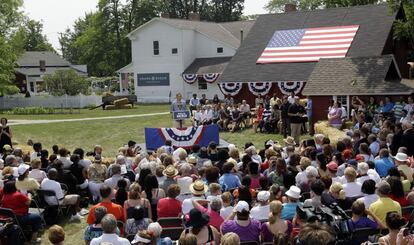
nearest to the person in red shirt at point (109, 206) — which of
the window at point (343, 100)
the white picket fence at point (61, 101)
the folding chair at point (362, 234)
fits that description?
the folding chair at point (362, 234)

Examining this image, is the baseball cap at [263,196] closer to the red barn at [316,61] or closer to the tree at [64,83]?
the red barn at [316,61]

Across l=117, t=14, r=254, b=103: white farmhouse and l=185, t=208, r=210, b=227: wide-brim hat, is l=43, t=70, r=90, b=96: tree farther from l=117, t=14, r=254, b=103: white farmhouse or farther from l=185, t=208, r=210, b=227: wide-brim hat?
l=185, t=208, r=210, b=227: wide-brim hat

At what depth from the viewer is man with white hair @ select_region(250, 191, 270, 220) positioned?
798 cm

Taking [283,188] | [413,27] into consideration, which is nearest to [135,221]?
[283,188]

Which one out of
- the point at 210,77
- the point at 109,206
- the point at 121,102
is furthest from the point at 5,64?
the point at 109,206

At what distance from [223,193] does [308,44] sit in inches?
987

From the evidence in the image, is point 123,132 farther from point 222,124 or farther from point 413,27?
point 413,27

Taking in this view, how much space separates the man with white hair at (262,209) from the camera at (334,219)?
101 centimetres

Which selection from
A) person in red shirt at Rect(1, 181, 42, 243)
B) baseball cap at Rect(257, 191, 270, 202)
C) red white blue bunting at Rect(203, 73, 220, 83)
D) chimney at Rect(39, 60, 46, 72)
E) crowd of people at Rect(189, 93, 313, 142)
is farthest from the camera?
chimney at Rect(39, 60, 46, 72)

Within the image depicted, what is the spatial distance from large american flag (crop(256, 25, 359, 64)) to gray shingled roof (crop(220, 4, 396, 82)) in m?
0.38

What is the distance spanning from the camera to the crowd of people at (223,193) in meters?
7.01

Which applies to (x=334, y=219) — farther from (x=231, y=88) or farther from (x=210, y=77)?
(x=210, y=77)

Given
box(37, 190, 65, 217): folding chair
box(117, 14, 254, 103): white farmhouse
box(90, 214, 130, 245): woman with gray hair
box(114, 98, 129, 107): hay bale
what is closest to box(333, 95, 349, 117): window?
box(37, 190, 65, 217): folding chair

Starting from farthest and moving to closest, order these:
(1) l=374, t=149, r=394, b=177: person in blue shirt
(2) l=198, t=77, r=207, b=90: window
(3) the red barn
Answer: (2) l=198, t=77, r=207, b=90: window < (3) the red barn < (1) l=374, t=149, r=394, b=177: person in blue shirt
